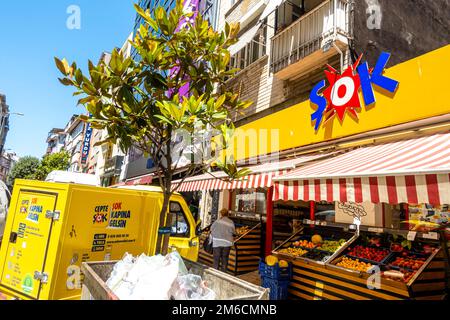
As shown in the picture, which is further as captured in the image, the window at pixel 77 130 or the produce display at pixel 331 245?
the window at pixel 77 130

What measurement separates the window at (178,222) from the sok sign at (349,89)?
12.9ft

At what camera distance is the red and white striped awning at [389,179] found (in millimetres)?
3158

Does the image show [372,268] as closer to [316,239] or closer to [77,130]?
[316,239]

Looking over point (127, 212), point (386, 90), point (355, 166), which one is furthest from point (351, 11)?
point (127, 212)

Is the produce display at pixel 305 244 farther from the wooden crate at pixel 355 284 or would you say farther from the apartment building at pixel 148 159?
the apartment building at pixel 148 159

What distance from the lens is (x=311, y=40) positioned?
8.54 metres

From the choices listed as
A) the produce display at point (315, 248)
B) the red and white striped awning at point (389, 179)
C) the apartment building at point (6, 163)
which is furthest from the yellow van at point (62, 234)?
the apartment building at point (6, 163)

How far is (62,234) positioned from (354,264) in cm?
509

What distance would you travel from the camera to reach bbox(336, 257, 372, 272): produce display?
5.37 meters

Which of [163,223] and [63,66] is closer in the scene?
[63,66]

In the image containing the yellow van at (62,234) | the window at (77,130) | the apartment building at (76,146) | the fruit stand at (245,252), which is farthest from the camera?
the window at (77,130)

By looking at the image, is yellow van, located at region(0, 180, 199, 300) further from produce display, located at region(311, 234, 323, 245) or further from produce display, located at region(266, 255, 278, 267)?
produce display, located at region(311, 234, 323, 245)

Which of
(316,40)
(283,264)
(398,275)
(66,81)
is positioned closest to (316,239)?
(283,264)
